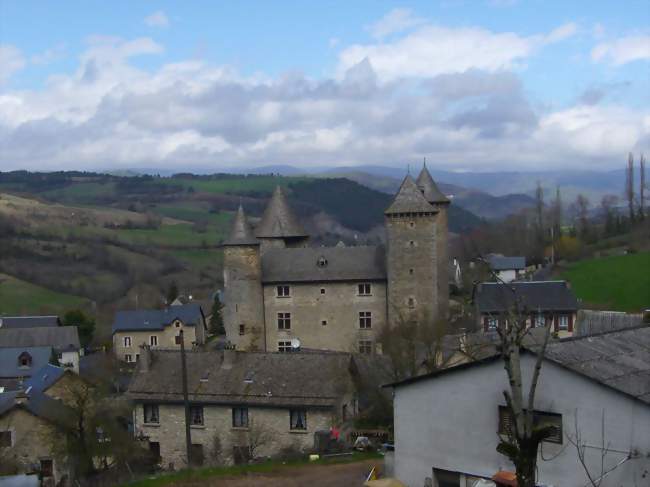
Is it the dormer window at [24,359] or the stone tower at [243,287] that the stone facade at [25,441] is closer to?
the stone tower at [243,287]

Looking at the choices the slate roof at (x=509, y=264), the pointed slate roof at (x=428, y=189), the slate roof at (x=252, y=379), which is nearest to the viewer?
the slate roof at (x=252, y=379)

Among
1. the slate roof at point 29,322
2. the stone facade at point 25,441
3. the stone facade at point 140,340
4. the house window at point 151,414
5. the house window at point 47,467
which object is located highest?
the house window at point 151,414

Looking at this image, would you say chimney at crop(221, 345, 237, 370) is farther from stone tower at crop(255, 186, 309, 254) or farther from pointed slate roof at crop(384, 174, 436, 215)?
stone tower at crop(255, 186, 309, 254)

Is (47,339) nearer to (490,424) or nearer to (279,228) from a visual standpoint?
(279,228)

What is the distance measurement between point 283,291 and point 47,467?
72.7 feet

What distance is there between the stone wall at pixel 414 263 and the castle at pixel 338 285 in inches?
2.5

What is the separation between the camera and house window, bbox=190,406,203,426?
3325 centimetres

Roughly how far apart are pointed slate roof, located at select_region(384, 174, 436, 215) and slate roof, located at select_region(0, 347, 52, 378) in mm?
29833

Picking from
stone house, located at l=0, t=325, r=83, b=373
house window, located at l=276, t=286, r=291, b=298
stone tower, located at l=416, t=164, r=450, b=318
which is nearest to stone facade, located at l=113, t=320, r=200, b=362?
stone house, located at l=0, t=325, r=83, b=373

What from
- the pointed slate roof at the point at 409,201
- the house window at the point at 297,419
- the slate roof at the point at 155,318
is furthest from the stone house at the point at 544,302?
the house window at the point at 297,419

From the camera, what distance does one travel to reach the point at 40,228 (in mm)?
139250

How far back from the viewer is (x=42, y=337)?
70312 mm

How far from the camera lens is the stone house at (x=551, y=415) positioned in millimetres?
15734

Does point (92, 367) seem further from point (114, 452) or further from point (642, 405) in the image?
point (642, 405)
